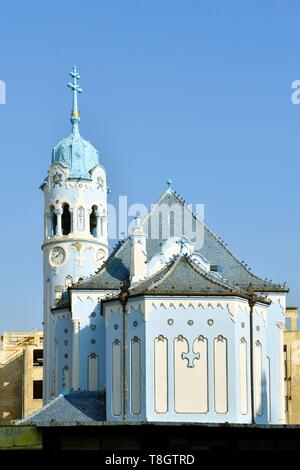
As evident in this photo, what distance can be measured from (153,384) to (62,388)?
12.9 m

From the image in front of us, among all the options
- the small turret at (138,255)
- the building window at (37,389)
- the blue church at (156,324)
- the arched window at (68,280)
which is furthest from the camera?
the building window at (37,389)

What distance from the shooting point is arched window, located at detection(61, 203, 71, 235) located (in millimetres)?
68750

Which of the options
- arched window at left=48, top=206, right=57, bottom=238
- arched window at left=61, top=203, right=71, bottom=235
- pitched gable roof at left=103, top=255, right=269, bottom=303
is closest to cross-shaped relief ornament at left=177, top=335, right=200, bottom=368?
pitched gable roof at left=103, top=255, right=269, bottom=303

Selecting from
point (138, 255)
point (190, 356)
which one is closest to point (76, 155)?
point (138, 255)

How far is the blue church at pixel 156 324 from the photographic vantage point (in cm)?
5044

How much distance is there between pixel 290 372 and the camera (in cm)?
8775

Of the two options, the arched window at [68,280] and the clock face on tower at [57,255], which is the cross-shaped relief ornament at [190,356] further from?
the clock face on tower at [57,255]

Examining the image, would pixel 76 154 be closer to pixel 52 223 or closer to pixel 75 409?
pixel 52 223

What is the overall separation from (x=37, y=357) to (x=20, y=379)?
108 inches

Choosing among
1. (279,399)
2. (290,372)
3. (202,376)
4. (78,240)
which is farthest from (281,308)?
(290,372)

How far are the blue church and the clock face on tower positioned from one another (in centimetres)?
9

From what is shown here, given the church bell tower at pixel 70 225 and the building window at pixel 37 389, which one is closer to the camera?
the church bell tower at pixel 70 225

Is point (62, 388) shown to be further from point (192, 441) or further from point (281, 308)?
point (192, 441)

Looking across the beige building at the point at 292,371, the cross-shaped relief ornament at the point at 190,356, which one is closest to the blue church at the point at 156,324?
the cross-shaped relief ornament at the point at 190,356
